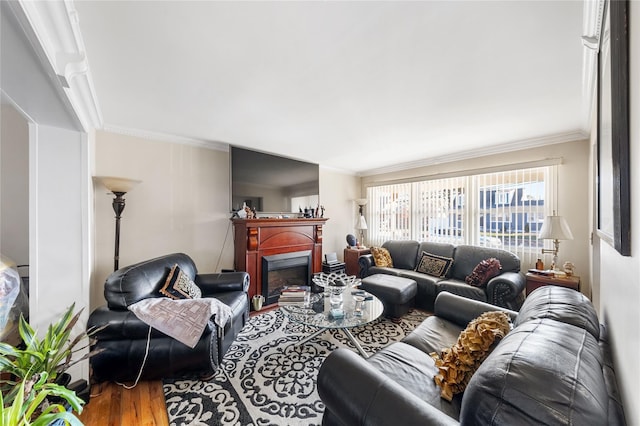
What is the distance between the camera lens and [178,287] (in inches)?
92.2

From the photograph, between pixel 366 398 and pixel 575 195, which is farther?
pixel 575 195

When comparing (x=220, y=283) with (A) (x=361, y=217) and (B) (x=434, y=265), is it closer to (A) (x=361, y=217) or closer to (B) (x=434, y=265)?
(B) (x=434, y=265)

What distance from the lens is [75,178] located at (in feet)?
5.98

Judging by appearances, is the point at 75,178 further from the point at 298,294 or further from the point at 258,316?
the point at 258,316

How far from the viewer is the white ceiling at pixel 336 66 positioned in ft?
4.17

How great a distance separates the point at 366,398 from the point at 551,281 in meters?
2.98

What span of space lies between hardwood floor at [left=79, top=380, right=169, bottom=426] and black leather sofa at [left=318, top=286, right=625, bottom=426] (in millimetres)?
1212

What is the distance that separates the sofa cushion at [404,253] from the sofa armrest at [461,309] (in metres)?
1.93

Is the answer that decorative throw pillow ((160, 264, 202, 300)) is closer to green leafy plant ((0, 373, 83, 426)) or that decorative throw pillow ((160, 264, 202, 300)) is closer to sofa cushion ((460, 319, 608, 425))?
green leafy plant ((0, 373, 83, 426))

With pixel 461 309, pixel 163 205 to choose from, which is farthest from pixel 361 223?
pixel 163 205

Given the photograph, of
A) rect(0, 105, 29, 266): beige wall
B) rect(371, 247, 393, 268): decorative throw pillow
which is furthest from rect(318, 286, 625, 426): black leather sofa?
rect(0, 105, 29, 266): beige wall

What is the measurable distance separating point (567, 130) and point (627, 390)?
3456 millimetres

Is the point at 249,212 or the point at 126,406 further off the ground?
the point at 249,212

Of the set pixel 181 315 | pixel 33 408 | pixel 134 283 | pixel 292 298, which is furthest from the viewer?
pixel 292 298
